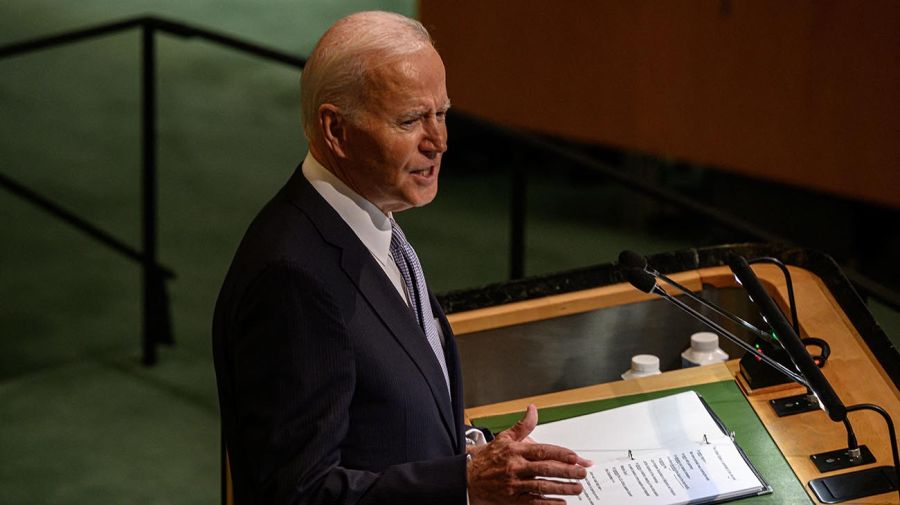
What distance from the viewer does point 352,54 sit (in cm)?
166

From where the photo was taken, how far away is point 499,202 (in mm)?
6062

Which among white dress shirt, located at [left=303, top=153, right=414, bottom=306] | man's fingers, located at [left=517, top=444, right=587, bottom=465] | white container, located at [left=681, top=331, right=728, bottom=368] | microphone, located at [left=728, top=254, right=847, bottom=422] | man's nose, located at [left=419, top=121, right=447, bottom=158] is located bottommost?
white container, located at [left=681, top=331, right=728, bottom=368]

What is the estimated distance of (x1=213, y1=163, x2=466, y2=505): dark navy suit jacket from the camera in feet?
5.24

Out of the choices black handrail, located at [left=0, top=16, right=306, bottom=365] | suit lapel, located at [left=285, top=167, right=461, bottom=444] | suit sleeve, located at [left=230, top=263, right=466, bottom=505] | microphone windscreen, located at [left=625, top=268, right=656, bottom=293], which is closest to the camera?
suit sleeve, located at [left=230, top=263, right=466, bottom=505]

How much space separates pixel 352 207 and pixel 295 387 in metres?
0.28

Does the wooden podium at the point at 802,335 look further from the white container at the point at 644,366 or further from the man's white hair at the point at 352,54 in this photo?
the man's white hair at the point at 352,54

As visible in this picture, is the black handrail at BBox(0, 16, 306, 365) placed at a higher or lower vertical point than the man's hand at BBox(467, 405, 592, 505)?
lower

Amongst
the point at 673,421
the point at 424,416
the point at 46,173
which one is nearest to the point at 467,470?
the point at 424,416

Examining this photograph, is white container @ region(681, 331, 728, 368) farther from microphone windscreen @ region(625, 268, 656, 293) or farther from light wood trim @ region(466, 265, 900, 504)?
microphone windscreen @ region(625, 268, 656, 293)

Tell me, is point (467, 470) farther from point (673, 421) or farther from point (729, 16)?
point (729, 16)

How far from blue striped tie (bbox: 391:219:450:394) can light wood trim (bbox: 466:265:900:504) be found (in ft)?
1.27

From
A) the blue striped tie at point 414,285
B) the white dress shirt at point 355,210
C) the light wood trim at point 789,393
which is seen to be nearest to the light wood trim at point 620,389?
the light wood trim at point 789,393

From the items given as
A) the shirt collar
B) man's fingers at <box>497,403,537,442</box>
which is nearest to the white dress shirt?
the shirt collar

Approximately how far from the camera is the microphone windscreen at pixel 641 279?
195cm
